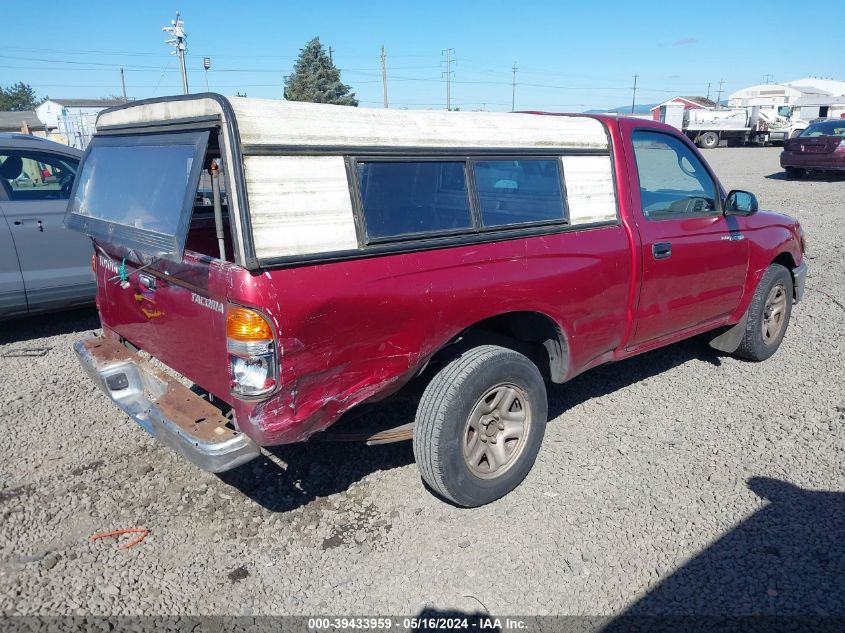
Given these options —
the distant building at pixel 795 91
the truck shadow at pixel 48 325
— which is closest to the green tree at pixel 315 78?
the distant building at pixel 795 91

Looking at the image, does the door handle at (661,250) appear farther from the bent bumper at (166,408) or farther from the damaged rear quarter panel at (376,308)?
Result: the bent bumper at (166,408)

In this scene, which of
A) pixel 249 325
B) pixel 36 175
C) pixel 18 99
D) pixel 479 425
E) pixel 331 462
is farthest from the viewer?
pixel 18 99

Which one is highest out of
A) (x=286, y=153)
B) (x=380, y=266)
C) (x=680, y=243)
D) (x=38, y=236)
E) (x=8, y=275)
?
(x=286, y=153)

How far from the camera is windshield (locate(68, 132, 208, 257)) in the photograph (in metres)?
2.67

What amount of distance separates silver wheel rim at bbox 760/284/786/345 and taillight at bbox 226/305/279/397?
421 cm

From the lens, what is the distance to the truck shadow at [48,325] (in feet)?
19.4

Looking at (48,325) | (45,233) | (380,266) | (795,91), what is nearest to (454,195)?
(380,266)

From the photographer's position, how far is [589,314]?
3607 millimetres

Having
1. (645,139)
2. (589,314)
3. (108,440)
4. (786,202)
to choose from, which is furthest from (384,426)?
(786,202)

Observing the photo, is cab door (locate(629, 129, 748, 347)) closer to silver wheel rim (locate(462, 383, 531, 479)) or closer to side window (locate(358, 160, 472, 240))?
silver wheel rim (locate(462, 383, 531, 479))

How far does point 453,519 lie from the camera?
329 centimetres

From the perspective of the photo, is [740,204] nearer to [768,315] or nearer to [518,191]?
[768,315]

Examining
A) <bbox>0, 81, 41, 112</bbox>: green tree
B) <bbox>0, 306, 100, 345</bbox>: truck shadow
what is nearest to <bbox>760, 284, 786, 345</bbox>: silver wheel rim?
<bbox>0, 306, 100, 345</bbox>: truck shadow

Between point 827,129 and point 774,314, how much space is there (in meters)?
16.0
